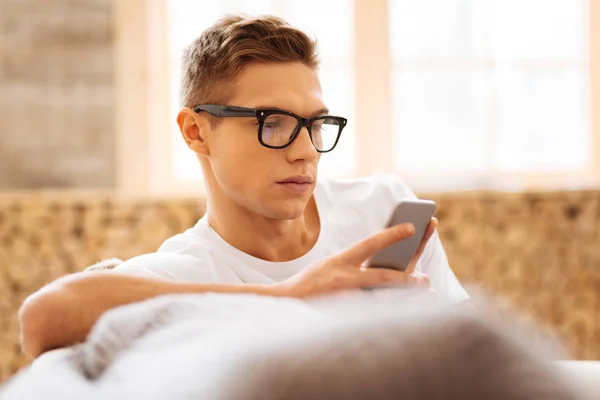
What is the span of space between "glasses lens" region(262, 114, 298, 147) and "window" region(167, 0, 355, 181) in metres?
1.68

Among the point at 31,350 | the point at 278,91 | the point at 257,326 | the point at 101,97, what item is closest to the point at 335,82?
the point at 101,97

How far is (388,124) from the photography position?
2.92 metres

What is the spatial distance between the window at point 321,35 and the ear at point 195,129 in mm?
1527

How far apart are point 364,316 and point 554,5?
2940 millimetres

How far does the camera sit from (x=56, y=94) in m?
2.82

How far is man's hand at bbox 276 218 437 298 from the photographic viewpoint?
2.72 ft

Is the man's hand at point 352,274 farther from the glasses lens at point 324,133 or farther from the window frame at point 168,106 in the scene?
the window frame at point 168,106

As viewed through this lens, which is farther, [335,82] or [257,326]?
[335,82]

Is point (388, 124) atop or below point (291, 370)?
atop

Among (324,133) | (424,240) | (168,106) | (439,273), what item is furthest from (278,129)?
(168,106)

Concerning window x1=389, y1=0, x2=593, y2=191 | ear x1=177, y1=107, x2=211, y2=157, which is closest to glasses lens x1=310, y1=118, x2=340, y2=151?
ear x1=177, y1=107, x2=211, y2=157

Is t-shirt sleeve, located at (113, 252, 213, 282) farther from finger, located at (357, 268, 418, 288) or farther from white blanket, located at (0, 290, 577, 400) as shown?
white blanket, located at (0, 290, 577, 400)

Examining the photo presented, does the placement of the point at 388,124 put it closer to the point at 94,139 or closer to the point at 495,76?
the point at 495,76

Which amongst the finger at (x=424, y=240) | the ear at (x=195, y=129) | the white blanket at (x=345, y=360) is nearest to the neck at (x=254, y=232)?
the ear at (x=195, y=129)
